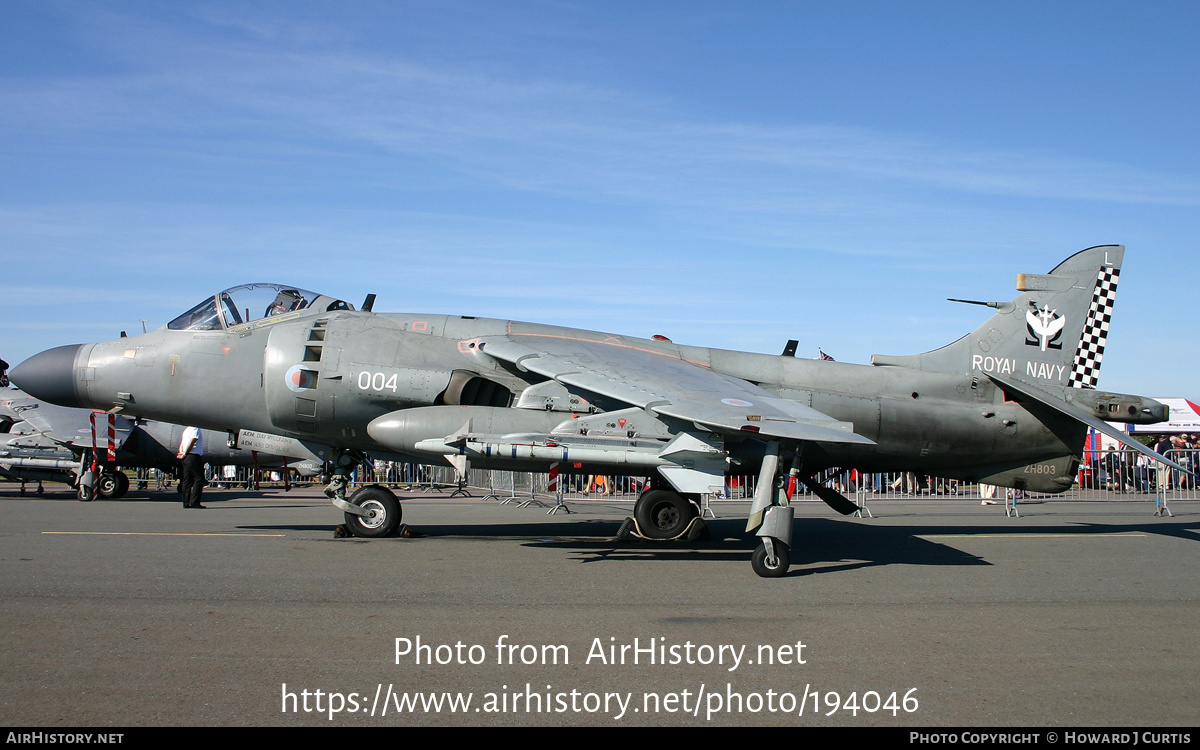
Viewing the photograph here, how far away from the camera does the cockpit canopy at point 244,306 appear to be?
38.4 ft

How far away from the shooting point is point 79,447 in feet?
68.8

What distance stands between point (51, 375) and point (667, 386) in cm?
881

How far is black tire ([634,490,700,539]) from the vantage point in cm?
1132

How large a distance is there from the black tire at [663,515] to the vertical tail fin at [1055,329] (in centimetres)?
367

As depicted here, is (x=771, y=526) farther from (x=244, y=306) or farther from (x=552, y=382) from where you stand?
(x=244, y=306)

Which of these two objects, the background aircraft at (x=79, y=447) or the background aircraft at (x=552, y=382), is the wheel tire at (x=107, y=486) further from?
the background aircraft at (x=552, y=382)

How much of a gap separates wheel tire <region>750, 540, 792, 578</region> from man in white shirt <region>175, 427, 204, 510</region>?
1388cm

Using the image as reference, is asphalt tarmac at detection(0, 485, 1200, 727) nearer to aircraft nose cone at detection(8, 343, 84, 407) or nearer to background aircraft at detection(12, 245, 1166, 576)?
background aircraft at detection(12, 245, 1166, 576)

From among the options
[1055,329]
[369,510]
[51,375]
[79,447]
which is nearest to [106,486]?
[79,447]

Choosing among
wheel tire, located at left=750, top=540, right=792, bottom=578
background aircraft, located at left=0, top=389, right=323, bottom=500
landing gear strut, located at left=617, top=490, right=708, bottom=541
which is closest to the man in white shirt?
background aircraft, located at left=0, top=389, right=323, bottom=500

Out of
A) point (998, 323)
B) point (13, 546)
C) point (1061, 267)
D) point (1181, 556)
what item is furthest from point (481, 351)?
point (1181, 556)

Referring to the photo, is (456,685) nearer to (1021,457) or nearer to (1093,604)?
(1093,604)
